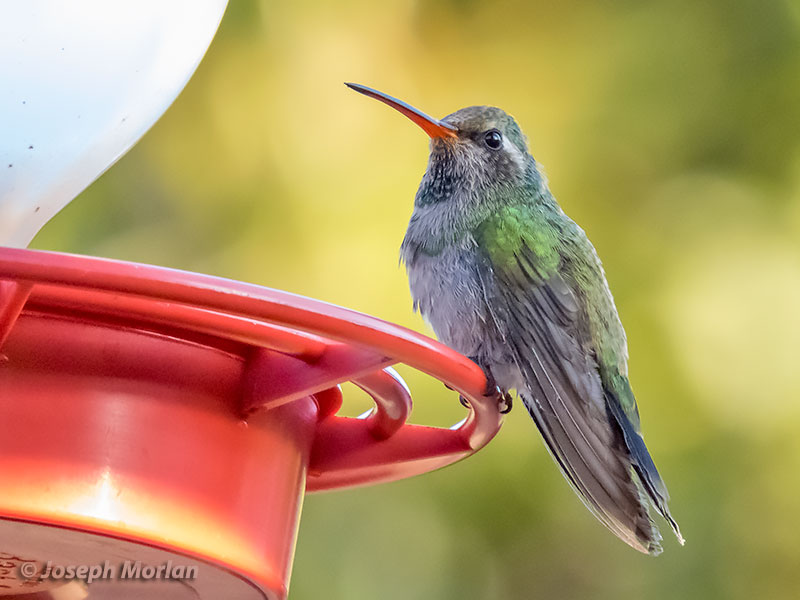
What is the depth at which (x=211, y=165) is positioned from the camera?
341 cm

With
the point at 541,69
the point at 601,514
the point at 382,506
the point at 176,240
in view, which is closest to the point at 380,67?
the point at 541,69

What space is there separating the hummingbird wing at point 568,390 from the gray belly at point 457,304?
0.11 ft

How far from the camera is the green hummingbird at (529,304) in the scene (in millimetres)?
1945

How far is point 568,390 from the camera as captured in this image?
2.09 meters

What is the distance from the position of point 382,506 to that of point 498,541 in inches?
13.7

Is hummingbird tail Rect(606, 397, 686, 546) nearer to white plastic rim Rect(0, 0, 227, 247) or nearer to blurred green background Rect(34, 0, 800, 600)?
blurred green background Rect(34, 0, 800, 600)

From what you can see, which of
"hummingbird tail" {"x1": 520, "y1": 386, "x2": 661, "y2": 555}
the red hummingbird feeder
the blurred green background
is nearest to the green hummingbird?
"hummingbird tail" {"x1": 520, "y1": 386, "x2": 661, "y2": 555}

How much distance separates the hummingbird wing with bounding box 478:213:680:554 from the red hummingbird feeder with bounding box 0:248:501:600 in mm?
572

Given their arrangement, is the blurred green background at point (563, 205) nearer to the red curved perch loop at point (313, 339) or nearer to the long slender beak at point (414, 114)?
the long slender beak at point (414, 114)

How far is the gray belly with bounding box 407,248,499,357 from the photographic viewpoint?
2.44m

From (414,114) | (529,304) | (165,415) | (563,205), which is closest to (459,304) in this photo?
(529,304)

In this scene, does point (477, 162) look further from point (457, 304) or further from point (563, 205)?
point (457, 304)

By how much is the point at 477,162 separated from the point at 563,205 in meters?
0.36

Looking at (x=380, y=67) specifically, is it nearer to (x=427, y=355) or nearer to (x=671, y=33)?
(x=671, y=33)
